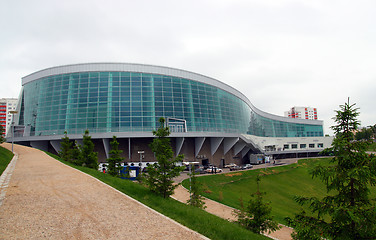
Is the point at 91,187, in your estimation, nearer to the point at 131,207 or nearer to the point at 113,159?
the point at 131,207

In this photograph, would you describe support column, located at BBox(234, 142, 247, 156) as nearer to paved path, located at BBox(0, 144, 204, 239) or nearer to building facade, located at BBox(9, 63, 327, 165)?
building facade, located at BBox(9, 63, 327, 165)

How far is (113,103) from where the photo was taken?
1665 inches

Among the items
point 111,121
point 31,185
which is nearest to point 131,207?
point 31,185

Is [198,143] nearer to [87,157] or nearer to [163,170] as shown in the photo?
[87,157]

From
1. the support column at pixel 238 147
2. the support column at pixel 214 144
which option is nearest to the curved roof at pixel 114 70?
the support column at pixel 214 144

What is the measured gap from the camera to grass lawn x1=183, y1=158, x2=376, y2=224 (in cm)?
2506

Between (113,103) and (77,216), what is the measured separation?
3533 cm

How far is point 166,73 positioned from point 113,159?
2711 cm

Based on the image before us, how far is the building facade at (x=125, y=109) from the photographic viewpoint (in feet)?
135

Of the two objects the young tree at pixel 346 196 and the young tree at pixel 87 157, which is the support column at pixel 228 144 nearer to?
the young tree at pixel 87 157

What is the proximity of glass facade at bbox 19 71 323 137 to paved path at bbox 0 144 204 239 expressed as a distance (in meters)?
28.0

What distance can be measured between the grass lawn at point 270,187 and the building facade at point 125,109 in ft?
37.1

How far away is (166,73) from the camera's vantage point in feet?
158

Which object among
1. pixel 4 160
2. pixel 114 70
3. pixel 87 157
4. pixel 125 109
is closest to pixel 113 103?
pixel 125 109
